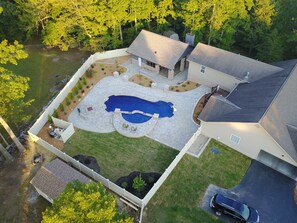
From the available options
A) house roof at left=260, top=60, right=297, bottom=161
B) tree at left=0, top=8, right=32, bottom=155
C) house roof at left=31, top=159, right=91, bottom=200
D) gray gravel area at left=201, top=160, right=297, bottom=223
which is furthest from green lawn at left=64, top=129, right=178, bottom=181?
house roof at left=260, top=60, right=297, bottom=161

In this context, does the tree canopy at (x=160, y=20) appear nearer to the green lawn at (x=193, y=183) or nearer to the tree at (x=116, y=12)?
the tree at (x=116, y=12)

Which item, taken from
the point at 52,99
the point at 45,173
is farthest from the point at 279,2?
the point at 45,173

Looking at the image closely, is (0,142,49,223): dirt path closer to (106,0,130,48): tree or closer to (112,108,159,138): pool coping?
(112,108,159,138): pool coping

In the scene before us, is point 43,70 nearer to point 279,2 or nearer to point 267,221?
point 267,221

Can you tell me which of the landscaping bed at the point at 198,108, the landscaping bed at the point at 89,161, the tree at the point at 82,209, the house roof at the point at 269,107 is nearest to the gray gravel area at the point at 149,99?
the landscaping bed at the point at 198,108

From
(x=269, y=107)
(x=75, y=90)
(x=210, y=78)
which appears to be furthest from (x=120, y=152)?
(x=269, y=107)
